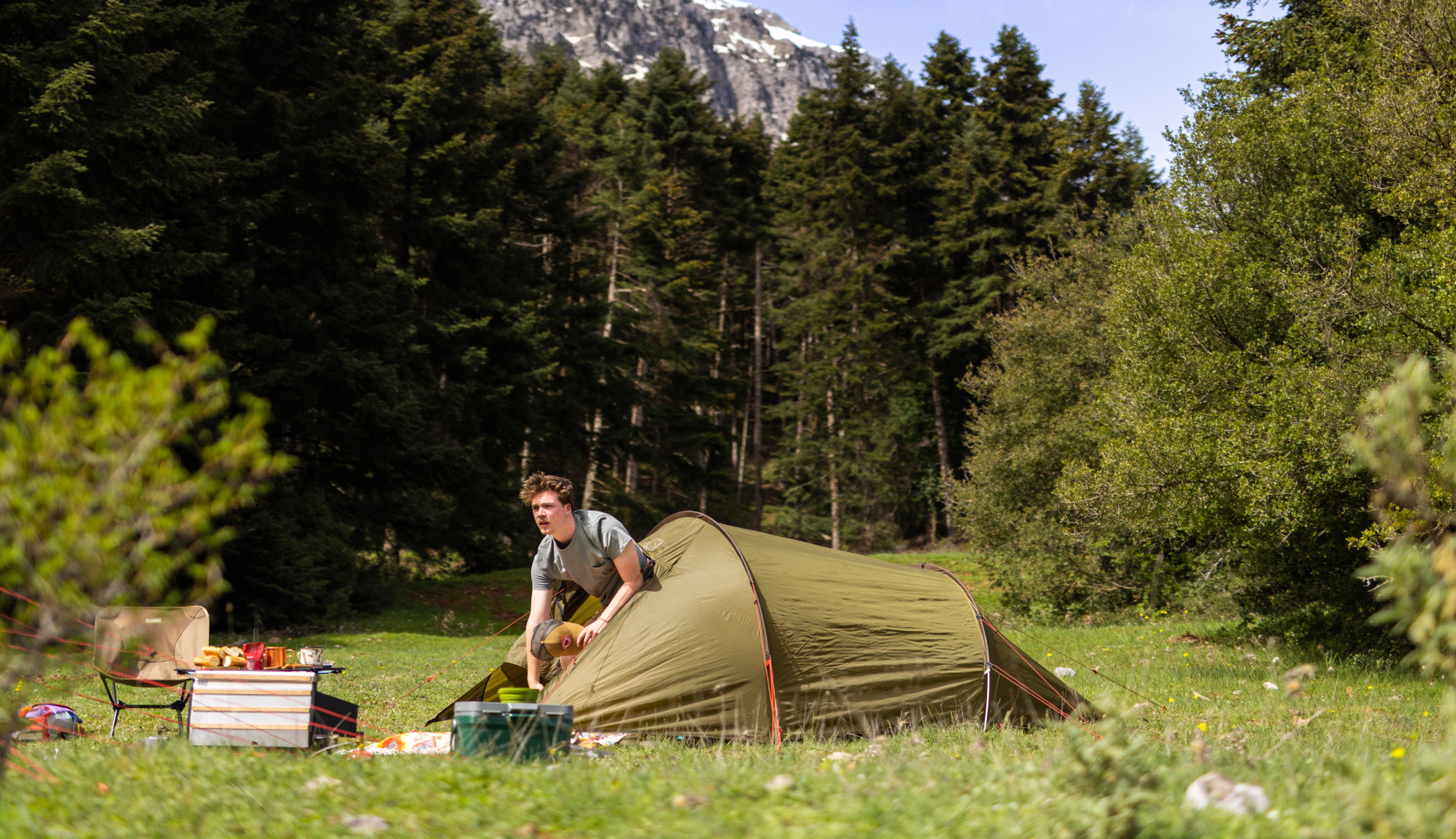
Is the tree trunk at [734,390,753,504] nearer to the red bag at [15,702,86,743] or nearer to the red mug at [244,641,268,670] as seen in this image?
the red bag at [15,702,86,743]

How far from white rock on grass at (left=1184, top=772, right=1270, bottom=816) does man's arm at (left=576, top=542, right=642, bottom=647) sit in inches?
159

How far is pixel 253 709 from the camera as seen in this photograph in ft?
16.9

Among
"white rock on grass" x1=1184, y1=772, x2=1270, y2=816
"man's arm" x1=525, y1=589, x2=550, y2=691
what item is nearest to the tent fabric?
"man's arm" x1=525, y1=589, x2=550, y2=691

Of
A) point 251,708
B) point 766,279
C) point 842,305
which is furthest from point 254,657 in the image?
point 766,279

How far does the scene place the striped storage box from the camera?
16.7ft

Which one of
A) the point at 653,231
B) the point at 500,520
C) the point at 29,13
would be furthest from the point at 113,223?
the point at 653,231

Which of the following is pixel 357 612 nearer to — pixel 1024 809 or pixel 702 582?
pixel 702 582

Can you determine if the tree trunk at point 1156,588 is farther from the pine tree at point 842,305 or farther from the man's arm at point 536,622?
the pine tree at point 842,305

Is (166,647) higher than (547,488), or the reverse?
(547,488)

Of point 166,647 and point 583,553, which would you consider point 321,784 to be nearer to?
point 583,553

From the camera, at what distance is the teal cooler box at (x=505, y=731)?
15.2 feet

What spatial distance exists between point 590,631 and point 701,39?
548 ft

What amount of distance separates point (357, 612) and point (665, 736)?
1379 centimetres

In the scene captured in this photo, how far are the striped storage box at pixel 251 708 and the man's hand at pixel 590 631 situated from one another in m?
1.96
